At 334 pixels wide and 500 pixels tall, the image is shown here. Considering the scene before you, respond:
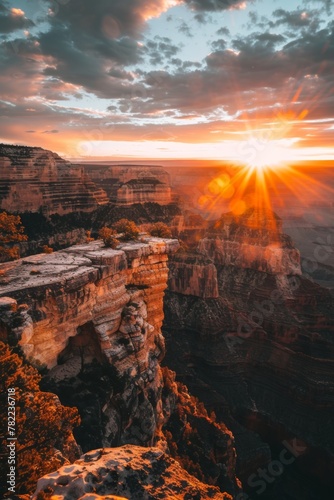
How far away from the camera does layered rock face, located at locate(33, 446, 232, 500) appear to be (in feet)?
19.9

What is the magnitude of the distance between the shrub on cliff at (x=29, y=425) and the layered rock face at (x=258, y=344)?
2052 centimetres

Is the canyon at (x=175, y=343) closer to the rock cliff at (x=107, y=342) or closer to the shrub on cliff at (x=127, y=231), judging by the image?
the rock cliff at (x=107, y=342)

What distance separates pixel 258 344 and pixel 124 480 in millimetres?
31380

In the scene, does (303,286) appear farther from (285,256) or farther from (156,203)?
(156,203)

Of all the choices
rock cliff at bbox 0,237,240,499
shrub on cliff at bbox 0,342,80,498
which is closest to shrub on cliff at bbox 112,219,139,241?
rock cliff at bbox 0,237,240,499

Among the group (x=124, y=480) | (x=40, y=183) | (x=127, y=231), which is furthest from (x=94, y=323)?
(x=40, y=183)

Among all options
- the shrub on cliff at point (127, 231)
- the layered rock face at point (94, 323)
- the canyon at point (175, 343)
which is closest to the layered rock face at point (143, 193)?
the canyon at point (175, 343)

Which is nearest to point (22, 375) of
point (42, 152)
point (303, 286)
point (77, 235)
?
point (303, 286)

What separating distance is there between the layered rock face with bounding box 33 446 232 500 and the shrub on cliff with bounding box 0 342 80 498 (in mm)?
2045

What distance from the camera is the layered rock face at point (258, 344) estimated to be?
29047mm

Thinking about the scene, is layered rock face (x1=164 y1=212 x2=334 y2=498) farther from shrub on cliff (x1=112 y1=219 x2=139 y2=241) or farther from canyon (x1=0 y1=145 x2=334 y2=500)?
shrub on cliff (x1=112 y1=219 x2=139 y2=241)

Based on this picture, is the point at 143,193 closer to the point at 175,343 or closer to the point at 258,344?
the point at 175,343

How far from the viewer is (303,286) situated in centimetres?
4219

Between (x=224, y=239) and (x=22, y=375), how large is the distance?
42.4m
